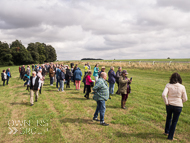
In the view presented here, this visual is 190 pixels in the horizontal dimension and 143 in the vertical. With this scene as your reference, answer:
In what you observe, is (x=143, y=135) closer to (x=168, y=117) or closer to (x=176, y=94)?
(x=168, y=117)

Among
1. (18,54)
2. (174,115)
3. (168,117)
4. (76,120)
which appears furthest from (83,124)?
(18,54)

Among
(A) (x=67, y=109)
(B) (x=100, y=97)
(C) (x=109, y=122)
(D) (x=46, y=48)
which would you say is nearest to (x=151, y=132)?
(C) (x=109, y=122)

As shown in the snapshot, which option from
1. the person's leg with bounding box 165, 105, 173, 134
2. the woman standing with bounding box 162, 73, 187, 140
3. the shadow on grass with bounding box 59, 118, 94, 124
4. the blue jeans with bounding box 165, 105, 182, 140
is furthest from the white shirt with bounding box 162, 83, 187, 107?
the shadow on grass with bounding box 59, 118, 94, 124

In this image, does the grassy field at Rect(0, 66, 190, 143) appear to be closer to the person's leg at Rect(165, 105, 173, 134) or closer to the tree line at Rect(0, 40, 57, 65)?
the person's leg at Rect(165, 105, 173, 134)

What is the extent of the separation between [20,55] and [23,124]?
2639 inches

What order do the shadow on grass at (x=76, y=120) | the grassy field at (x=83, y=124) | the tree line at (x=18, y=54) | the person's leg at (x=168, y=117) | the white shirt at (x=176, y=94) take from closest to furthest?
1. the white shirt at (x=176, y=94)
2. the person's leg at (x=168, y=117)
3. the grassy field at (x=83, y=124)
4. the shadow on grass at (x=76, y=120)
5. the tree line at (x=18, y=54)

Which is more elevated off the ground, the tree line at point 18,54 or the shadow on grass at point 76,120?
the tree line at point 18,54

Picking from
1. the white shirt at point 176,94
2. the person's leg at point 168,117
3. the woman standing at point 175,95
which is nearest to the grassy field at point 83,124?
the person's leg at point 168,117

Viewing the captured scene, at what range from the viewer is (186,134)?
5.12 meters

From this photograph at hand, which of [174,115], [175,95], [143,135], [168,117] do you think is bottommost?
[143,135]

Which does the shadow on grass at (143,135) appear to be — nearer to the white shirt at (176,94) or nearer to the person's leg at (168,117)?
the person's leg at (168,117)

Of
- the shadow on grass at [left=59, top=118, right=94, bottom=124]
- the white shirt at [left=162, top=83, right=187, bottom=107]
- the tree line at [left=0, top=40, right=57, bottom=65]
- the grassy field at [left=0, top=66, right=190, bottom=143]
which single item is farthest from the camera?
the tree line at [left=0, top=40, right=57, bottom=65]

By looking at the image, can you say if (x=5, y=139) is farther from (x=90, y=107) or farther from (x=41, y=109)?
(x=90, y=107)

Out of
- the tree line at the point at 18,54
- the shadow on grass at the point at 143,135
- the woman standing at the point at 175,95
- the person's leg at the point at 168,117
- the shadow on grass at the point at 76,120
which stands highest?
the tree line at the point at 18,54
